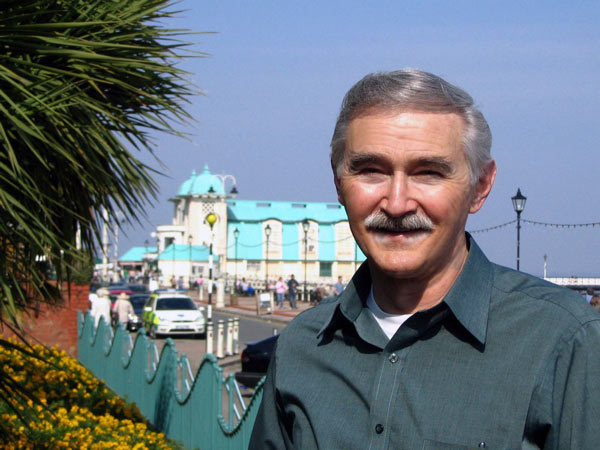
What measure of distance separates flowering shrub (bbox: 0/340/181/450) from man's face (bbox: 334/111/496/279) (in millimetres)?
3067

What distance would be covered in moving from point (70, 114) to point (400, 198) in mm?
3788

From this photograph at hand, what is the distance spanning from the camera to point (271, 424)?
7.11ft

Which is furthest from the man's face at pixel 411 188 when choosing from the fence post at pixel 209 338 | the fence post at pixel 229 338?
the fence post at pixel 229 338

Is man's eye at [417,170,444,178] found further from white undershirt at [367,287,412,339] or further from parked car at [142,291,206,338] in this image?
parked car at [142,291,206,338]

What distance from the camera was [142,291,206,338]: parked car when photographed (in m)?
25.3

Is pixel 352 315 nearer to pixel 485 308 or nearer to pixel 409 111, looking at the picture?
pixel 485 308

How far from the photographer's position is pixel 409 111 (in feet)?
6.33

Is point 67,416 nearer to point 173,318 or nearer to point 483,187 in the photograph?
point 483,187

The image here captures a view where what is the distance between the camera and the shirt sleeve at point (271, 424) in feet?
7.05

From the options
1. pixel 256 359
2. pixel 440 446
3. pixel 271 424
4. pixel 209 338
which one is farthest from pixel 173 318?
pixel 440 446

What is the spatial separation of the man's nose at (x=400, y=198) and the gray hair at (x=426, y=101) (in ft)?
0.52

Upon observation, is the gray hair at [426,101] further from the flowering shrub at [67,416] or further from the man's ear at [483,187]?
the flowering shrub at [67,416]

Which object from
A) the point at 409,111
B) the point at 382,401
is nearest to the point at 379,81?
the point at 409,111

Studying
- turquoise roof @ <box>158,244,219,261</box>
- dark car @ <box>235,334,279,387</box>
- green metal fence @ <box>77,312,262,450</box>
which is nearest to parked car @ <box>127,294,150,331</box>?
dark car @ <box>235,334,279,387</box>
